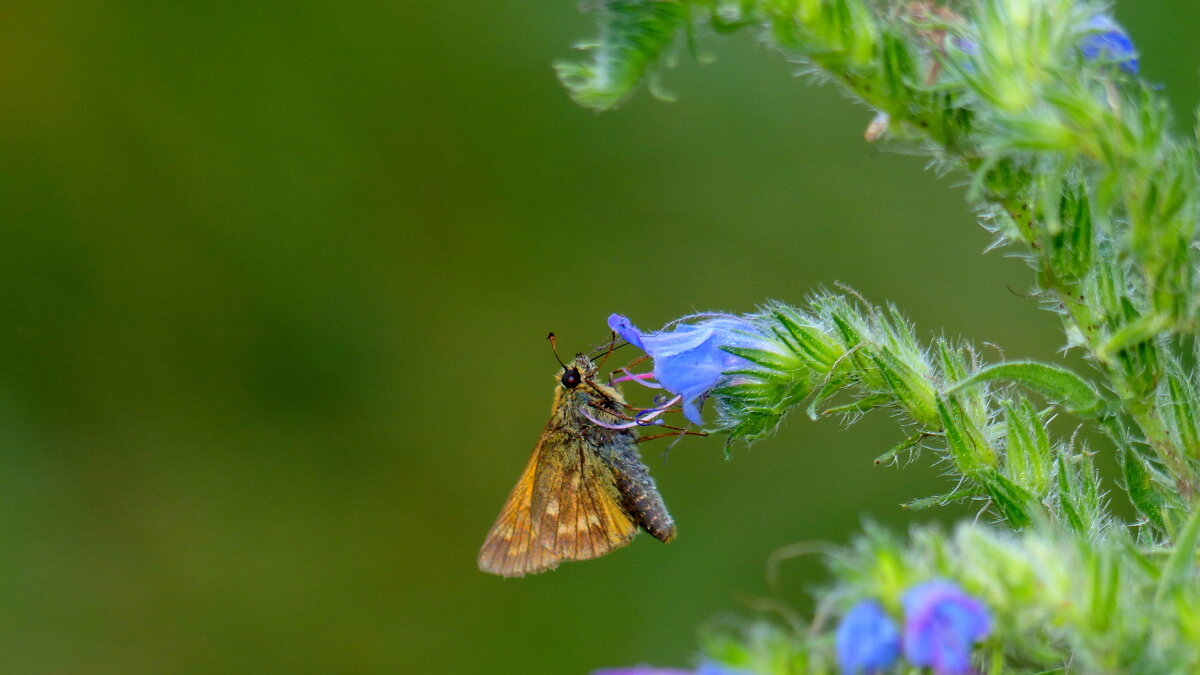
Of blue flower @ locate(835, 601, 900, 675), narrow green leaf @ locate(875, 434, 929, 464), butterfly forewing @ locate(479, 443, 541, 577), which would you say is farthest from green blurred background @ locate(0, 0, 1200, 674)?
blue flower @ locate(835, 601, 900, 675)

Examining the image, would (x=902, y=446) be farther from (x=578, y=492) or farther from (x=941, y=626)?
(x=578, y=492)

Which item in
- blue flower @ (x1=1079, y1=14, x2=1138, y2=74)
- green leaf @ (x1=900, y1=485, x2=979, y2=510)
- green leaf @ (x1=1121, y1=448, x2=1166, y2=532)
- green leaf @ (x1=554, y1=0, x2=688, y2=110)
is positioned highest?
green leaf @ (x1=554, y1=0, x2=688, y2=110)

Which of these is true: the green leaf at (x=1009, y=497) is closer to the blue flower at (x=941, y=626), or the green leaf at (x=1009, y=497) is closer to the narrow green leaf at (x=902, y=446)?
the narrow green leaf at (x=902, y=446)

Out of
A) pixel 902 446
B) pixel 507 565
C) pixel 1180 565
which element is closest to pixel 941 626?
pixel 1180 565

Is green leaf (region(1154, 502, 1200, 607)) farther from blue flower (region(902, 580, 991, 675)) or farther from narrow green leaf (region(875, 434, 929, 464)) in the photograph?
narrow green leaf (region(875, 434, 929, 464))

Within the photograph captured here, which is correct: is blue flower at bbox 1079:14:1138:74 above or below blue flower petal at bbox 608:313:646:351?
below

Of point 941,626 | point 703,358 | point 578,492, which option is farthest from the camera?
point 578,492
